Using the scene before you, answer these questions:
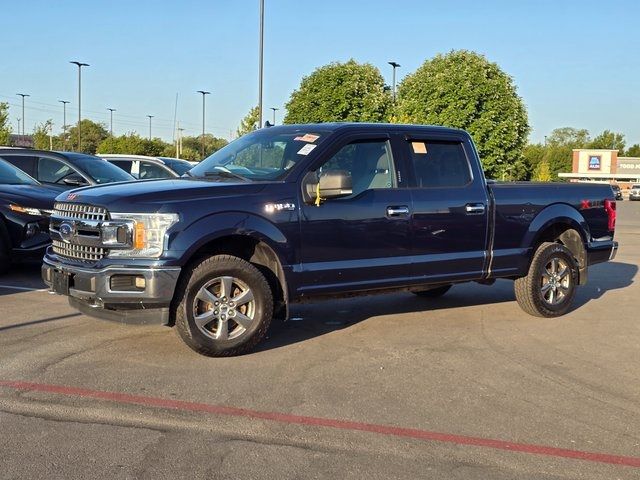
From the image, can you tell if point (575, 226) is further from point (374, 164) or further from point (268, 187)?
point (268, 187)

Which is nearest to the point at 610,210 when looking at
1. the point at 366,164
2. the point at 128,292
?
the point at 366,164

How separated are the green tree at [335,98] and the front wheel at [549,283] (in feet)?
85.6

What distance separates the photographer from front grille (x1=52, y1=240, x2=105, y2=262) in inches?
226

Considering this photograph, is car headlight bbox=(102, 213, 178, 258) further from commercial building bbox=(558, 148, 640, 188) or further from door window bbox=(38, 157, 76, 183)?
commercial building bbox=(558, 148, 640, 188)

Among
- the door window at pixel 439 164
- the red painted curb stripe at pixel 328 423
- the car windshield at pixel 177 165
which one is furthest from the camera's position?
the car windshield at pixel 177 165

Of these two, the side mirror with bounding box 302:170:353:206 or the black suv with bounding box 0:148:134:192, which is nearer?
the side mirror with bounding box 302:170:353:206

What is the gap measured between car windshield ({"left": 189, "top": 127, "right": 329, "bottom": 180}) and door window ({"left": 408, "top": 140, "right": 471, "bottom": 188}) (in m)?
1.05

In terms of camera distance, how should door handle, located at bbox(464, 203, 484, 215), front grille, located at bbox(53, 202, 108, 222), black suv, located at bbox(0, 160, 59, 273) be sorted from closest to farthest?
front grille, located at bbox(53, 202, 108, 222)
door handle, located at bbox(464, 203, 484, 215)
black suv, located at bbox(0, 160, 59, 273)

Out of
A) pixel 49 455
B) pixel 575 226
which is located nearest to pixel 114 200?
pixel 49 455

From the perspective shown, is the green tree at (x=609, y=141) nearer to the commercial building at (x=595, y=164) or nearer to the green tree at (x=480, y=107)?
the commercial building at (x=595, y=164)

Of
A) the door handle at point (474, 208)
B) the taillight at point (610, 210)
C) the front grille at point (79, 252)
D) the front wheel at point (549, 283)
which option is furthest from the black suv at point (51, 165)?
the taillight at point (610, 210)

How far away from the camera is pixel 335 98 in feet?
111

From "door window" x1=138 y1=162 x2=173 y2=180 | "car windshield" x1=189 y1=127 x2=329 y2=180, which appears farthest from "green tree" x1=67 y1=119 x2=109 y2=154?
"car windshield" x1=189 y1=127 x2=329 y2=180

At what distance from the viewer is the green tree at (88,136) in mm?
79750
